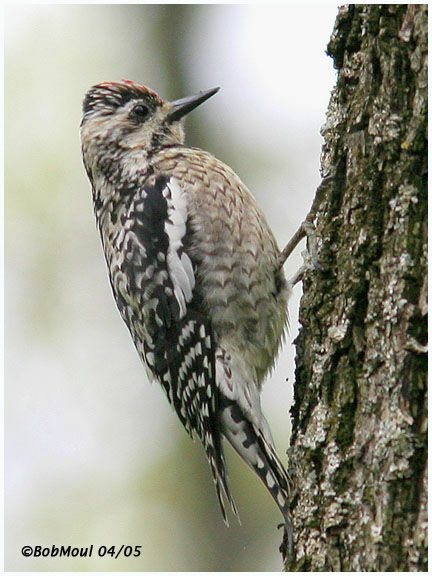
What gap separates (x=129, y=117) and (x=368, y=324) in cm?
274

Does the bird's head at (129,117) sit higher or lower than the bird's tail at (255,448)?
higher

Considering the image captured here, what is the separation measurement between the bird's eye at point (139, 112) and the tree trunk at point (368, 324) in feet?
6.39

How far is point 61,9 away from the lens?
8.29 metres

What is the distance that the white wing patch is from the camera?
4047 mm

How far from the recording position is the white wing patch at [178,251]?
159 inches

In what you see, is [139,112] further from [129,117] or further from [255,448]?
[255,448]

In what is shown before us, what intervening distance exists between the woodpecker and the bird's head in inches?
15.1

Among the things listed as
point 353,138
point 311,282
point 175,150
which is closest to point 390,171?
point 353,138

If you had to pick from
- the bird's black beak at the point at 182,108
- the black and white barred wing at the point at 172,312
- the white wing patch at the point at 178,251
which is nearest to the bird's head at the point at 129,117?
the bird's black beak at the point at 182,108

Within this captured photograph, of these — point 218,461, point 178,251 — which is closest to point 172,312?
point 178,251

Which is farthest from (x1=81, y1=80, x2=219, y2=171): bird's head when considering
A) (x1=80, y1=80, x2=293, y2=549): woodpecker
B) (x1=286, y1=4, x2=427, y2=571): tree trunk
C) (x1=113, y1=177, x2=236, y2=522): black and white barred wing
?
Result: (x1=286, y1=4, x2=427, y2=571): tree trunk

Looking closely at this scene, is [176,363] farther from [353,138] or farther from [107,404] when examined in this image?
[107,404]

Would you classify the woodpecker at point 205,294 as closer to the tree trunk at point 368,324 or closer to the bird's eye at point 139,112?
the bird's eye at point 139,112

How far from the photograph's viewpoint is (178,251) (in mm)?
4113
